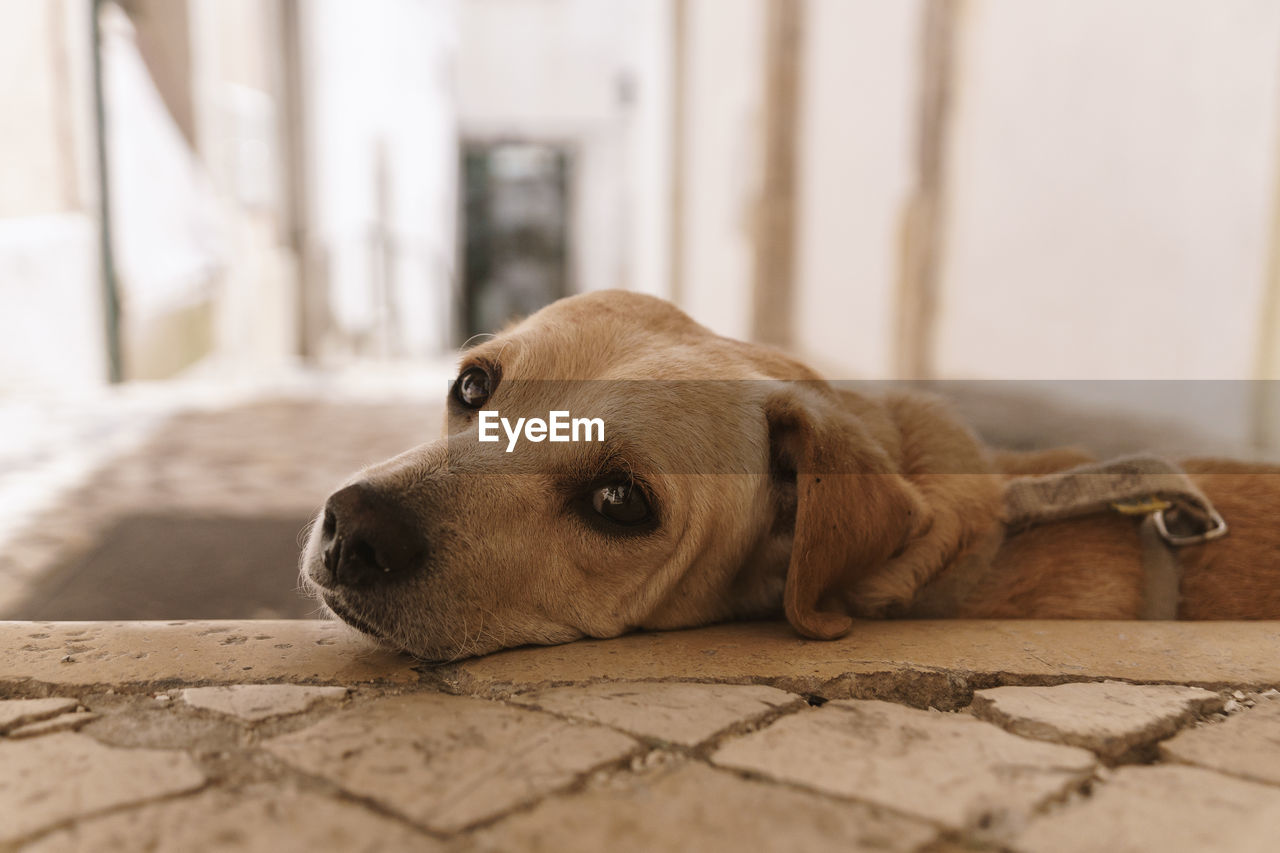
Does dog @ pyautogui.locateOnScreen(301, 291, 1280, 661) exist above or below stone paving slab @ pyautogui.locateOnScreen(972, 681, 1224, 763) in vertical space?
above

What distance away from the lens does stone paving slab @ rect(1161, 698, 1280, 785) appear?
1.53 m

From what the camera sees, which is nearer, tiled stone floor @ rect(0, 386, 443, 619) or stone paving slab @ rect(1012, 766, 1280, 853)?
stone paving slab @ rect(1012, 766, 1280, 853)

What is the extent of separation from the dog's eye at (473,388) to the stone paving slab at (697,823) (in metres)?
1.22

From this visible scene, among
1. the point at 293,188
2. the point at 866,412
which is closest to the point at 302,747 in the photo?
the point at 866,412

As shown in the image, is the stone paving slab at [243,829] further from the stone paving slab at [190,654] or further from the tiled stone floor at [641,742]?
the stone paving slab at [190,654]

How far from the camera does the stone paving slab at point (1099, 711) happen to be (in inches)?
63.4

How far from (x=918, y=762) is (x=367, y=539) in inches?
41.0

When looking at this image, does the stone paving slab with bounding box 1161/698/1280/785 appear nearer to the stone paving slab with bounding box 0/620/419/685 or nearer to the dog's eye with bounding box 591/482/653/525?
the dog's eye with bounding box 591/482/653/525

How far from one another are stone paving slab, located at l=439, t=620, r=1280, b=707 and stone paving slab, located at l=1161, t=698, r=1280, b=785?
0.54 ft

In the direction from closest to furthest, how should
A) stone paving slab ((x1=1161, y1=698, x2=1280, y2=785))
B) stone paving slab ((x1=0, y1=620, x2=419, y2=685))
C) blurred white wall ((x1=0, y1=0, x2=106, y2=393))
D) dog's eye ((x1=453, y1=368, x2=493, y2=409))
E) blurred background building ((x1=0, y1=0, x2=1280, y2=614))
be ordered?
stone paving slab ((x1=1161, y1=698, x2=1280, y2=785)), stone paving slab ((x1=0, y1=620, x2=419, y2=685)), dog's eye ((x1=453, y1=368, x2=493, y2=409)), blurred background building ((x1=0, y1=0, x2=1280, y2=614)), blurred white wall ((x1=0, y1=0, x2=106, y2=393))

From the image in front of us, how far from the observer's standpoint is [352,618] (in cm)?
198

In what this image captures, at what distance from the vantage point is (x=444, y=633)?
199 cm

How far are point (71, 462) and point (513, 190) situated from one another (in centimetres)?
2561

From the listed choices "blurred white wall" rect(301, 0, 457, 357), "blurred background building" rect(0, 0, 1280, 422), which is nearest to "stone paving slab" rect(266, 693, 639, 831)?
"blurred background building" rect(0, 0, 1280, 422)
